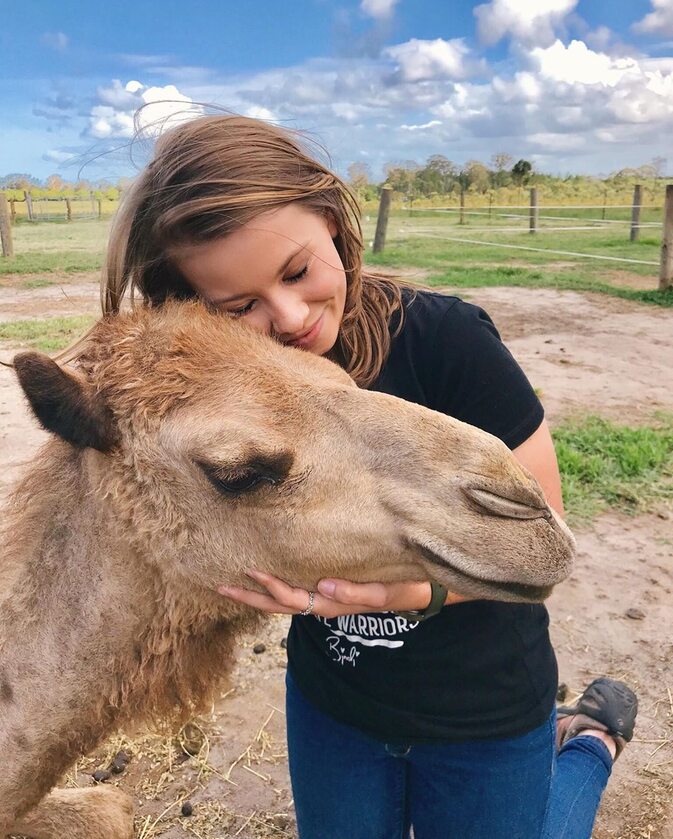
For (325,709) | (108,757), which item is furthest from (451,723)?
(108,757)

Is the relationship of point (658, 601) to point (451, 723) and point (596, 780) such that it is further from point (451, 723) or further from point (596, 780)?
point (451, 723)

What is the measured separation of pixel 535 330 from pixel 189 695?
30.7ft

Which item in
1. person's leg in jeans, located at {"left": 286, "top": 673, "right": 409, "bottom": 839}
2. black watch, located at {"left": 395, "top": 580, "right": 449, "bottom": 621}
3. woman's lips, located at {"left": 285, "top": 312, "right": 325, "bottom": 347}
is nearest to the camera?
black watch, located at {"left": 395, "top": 580, "right": 449, "bottom": 621}

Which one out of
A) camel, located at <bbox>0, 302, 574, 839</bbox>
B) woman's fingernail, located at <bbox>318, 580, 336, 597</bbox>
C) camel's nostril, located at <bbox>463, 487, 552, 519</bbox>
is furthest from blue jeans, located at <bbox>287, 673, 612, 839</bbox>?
camel's nostril, located at <bbox>463, 487, 552, 519</bbox>

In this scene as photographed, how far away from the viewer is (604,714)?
3152 millimetres

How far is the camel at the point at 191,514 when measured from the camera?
1.71 metres

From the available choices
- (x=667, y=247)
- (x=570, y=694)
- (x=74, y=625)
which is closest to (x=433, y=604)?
(x=74, y=625)

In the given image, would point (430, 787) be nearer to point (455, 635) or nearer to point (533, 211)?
point (455, 635)

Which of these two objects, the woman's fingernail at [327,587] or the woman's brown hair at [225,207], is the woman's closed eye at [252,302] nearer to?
the woman's brown hair at [225,207]

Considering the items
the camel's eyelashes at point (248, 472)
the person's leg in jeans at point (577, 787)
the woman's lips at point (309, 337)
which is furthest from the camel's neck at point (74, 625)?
the person's leg in jeans at point (577, 787)

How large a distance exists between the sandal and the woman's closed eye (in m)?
2.30

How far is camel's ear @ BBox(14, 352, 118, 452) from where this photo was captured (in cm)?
179

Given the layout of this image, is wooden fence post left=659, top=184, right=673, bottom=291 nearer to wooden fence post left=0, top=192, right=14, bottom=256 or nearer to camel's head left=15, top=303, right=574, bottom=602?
camel's head left=15, top=303, right=574, bottom=602

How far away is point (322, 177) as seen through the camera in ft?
7.39
